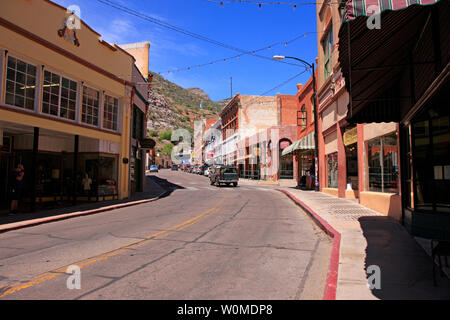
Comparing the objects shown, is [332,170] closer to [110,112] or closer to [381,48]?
[381,48]

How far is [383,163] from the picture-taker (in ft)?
39.2

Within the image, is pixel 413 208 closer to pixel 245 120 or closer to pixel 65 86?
pixel 65 86

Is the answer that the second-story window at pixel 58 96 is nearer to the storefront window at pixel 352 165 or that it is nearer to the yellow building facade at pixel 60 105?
the yellow building facade at pixel 60 105

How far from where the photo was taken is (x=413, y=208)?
27.7ft

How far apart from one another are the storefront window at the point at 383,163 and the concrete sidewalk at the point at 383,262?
1720 mm

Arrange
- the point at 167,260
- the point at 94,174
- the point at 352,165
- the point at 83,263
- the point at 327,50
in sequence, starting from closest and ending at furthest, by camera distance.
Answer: the point at 83,263, the point at 167,260, the point at 352,165, the point at 94,174, the point at 327,50

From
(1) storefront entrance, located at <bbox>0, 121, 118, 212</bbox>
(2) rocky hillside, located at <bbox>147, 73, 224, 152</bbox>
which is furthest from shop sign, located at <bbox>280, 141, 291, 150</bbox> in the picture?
(2) rocky hillside, located at <bbox>147, 73, 224, 152</bbox>

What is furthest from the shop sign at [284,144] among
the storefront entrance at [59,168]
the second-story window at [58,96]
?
the second-story window at [58,96]

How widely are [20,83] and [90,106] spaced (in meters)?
4.20

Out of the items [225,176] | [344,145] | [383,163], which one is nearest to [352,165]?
[344,145]

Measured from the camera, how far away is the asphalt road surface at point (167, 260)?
Result: 4.50 m

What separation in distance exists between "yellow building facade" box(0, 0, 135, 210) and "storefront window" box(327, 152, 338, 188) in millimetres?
12513

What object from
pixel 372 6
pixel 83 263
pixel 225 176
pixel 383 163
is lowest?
pixel 83 263

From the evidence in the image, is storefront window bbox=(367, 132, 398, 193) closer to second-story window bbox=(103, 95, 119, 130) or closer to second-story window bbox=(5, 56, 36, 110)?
second-story window bbox=(103, 95, 119, 130)
